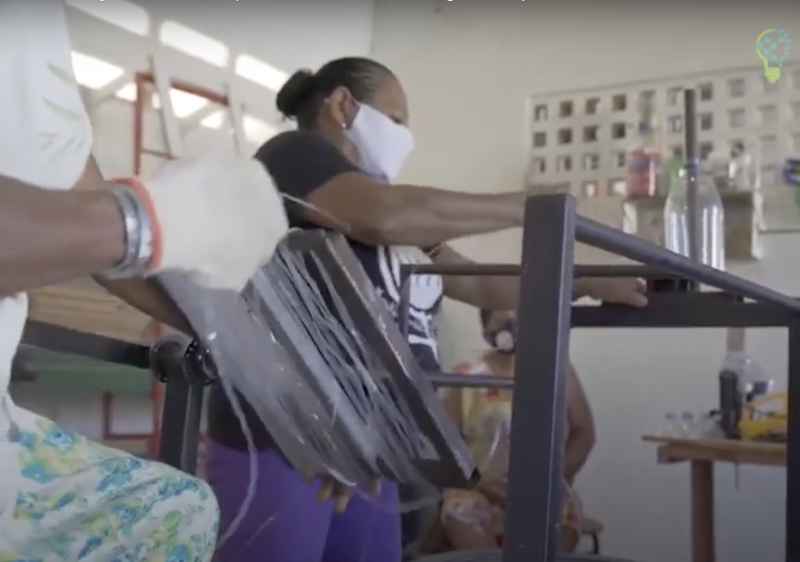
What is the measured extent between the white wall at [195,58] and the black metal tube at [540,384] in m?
1.91

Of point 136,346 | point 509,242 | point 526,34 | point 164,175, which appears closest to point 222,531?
point 136,346

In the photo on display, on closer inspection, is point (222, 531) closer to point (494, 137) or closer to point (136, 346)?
point (136, 346)

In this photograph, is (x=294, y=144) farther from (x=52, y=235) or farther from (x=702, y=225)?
(x=52, y=235)

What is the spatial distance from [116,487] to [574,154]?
215cm

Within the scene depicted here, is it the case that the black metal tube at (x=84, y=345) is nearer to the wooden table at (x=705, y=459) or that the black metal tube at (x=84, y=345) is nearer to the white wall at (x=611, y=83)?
the wooden table at (x=705, y=459)

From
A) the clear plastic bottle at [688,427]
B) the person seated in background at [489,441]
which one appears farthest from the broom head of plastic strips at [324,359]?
the clear plastic bottle at [688,427]

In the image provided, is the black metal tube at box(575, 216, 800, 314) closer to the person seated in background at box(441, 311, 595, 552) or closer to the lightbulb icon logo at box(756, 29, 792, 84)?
the person seated in background at box(441, 311, 595, 552)

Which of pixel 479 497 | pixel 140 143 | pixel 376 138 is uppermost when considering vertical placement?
pixel 140 143

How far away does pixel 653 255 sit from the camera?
582 mm

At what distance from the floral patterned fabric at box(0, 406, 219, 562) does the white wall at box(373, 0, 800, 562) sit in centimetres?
178

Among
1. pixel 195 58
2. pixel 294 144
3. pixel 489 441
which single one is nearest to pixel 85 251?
pixel 294 144

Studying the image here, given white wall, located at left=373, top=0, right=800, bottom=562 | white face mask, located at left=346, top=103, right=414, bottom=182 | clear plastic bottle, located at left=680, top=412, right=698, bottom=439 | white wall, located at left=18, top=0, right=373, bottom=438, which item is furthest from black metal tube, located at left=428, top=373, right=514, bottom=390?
white wall, located at left=18, top=0, right=373, bottom=438

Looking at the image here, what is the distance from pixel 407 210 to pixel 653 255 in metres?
0.57

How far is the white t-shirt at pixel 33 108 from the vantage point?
68 cm
